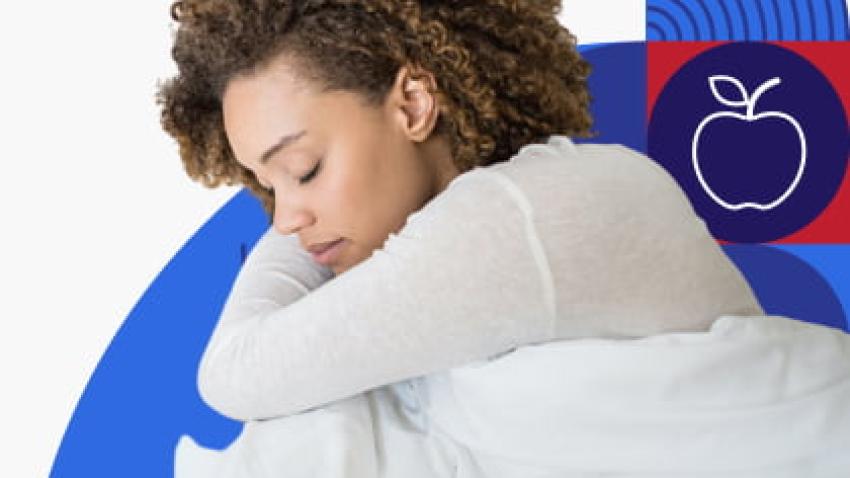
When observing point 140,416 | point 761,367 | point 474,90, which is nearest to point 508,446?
point 761,367

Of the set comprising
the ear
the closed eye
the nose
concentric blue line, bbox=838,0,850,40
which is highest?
concentric blue line, bbox=838,0,850,40

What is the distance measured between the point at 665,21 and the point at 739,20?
0.41 feet

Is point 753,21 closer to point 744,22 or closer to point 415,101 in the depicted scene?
point 744,22

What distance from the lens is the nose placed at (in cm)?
124

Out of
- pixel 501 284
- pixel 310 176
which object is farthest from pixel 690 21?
pixel 501 284

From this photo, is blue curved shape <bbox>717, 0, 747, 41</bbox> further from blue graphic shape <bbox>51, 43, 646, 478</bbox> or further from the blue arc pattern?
blue graphic shape <bbox>51, 43, 646, 478</bbox>

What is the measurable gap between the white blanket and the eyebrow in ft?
0.94

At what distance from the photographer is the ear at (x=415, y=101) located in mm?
1237

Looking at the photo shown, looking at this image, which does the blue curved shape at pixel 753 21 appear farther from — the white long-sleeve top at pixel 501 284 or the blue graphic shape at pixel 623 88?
the white long-sleeve top at pixel 501 284

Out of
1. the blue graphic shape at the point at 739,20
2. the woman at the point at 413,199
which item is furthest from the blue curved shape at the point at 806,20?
the woman at the point at 413,199

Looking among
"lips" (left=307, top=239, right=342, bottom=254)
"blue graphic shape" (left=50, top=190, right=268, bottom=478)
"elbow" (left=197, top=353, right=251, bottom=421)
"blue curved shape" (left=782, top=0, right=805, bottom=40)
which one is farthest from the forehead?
"blue curved shape" (left=782, top=0, right=805, bottom=40)

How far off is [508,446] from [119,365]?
106 centimetres

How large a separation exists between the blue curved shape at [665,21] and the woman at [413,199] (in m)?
0.59

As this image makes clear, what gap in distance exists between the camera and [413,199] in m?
1.26
